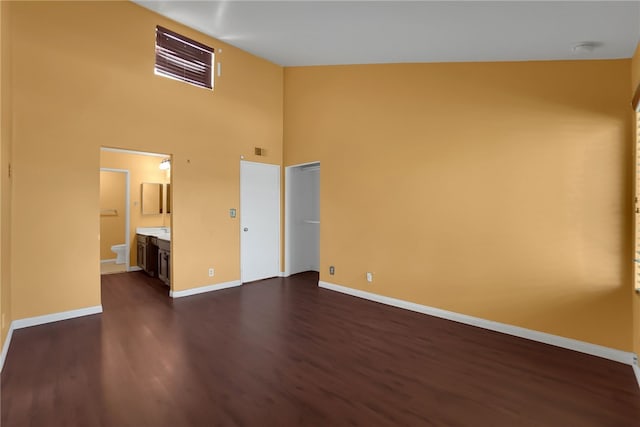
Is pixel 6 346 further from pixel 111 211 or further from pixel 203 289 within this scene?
pixel 111 211

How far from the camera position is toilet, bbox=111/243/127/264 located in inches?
261

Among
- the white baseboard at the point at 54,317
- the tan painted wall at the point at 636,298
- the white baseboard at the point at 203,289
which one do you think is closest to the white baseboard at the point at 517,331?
the tan painted wall at the point at 636,298

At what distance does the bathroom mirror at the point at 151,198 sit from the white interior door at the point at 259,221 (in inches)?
104

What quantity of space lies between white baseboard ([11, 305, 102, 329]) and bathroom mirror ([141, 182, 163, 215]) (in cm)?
313

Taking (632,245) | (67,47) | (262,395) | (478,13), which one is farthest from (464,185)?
(67,47)

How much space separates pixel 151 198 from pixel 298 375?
5.61 m

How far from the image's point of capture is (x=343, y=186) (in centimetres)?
474

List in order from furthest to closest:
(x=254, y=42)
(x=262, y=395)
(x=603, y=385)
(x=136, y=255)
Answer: (x=136, y=255) → (x=254, y=42) → (x=603, y=385) → (x=262, y=395)

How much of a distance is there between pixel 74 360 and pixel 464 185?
4085 mm

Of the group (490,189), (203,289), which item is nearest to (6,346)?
(203,289)

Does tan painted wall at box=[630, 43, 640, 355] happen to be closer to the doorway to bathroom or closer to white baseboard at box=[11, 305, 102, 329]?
white baseboard at box=[11, 305, 102, 329]

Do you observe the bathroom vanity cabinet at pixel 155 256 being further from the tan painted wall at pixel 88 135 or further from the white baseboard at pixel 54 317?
the white baseboard at pixel 54 317

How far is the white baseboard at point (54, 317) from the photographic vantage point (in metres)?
3.31

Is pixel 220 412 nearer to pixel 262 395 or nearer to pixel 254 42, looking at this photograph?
pixel 262 395
